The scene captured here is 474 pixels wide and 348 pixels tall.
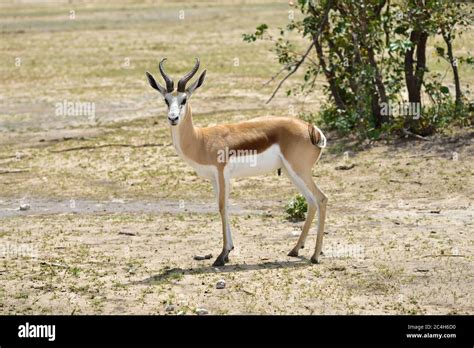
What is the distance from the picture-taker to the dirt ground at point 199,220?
956 cm

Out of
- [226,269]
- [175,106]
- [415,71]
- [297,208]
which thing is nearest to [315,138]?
[175,106]

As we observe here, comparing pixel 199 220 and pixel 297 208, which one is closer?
pixel 297 208

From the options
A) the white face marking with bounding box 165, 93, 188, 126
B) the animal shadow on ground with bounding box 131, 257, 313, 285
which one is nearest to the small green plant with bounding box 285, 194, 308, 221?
the animal shadow on ground with bounding box 131, 257, 313, 285

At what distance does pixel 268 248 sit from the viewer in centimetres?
1131

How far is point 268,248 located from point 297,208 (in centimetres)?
131

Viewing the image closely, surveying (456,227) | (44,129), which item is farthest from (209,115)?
(456,227)

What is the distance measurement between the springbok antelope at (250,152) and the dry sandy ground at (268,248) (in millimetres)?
501

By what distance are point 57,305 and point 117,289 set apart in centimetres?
64

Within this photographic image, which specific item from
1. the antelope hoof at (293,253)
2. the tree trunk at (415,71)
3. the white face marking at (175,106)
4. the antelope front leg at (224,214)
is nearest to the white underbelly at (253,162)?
the antelope front leg at (224,214)

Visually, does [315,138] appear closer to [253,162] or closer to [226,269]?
→ [253,162]

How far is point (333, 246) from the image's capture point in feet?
36.9

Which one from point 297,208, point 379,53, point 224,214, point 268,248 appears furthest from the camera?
point 379,53

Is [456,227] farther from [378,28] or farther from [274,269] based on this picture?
[378,28]

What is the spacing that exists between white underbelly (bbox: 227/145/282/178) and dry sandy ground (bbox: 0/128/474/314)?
35.2 inches
